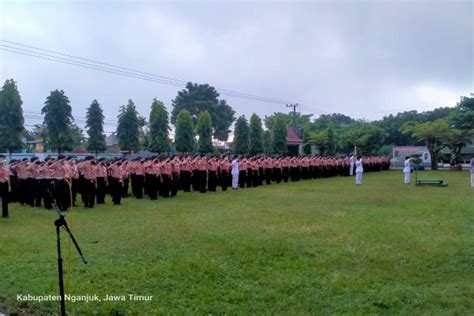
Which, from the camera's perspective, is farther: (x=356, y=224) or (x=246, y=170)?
(x=246, y=170)

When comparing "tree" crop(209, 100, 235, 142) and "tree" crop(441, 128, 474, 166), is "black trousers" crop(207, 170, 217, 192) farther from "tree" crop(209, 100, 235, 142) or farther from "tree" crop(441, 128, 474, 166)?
"tree" crop(209, 100, 235, 142)

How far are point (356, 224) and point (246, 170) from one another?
1250 cm

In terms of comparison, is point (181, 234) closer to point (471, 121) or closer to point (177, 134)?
point (177, 134)

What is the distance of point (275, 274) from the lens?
271 inches

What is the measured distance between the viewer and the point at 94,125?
30203mm

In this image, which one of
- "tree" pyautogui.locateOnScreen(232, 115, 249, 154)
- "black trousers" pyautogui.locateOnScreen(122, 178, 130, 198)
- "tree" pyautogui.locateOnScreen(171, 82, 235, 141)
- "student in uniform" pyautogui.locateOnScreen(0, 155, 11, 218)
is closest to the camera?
"student in uniform" pyautogui.locateOnScreen(0, 155, 11, 218)

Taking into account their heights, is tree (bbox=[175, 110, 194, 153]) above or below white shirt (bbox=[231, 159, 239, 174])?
above

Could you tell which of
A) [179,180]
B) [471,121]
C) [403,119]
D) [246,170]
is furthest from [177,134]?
[403,119]

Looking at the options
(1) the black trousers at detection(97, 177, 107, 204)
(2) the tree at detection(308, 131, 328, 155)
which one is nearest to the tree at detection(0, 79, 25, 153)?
(1) the black trousers at detection(97, 177, 107, 204)

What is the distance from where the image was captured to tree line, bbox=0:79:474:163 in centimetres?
2627

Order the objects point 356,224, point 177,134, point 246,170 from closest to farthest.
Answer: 1. point 356,224
2. point 246,170
3. point 177,134

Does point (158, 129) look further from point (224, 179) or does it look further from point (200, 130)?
point (224, 179)

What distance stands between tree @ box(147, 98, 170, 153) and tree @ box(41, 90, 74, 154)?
568 centimetres

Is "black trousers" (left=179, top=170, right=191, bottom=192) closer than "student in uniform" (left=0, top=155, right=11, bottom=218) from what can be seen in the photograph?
No
